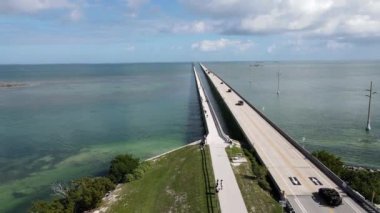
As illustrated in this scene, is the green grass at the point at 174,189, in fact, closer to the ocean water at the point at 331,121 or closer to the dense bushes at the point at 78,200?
the dense bushes at the point at 78,200

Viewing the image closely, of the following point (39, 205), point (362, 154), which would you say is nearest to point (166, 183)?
point (39, 205)

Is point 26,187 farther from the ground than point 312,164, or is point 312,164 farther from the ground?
point 312,164

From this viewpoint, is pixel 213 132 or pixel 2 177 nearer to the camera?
pixel 2 177

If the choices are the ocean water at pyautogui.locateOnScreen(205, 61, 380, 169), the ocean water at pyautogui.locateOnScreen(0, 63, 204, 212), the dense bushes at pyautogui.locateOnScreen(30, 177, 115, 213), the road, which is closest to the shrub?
the road

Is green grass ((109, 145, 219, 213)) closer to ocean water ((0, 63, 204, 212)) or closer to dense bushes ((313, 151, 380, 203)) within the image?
ocean water ((0, 63, 204, 212))

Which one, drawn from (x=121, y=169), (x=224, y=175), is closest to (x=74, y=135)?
(x=121, y=169)

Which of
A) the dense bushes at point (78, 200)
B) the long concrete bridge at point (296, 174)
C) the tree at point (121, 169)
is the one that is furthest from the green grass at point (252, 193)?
the dense bushes at point (78, 200)

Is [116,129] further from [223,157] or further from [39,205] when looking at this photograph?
[39,205]
